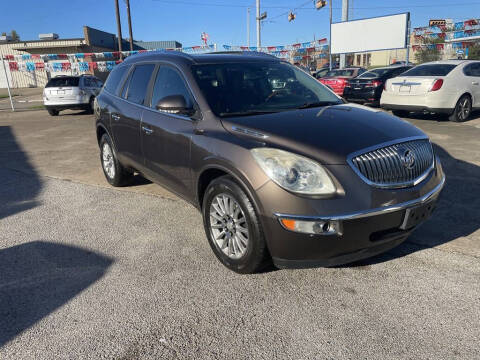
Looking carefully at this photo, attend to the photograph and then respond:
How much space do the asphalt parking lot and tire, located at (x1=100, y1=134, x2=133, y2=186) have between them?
833 millimetres

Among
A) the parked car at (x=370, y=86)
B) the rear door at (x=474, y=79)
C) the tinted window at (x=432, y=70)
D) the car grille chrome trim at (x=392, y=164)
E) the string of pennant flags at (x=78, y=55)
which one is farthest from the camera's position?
the string of pennant flags at (x=78, y=55)

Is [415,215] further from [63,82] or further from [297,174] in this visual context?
[63,82]

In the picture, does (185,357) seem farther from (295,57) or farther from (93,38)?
(93,38)

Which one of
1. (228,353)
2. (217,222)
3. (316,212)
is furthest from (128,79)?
(228,353)

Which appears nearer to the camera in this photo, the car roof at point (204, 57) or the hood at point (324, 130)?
the hood at point (324, 130)

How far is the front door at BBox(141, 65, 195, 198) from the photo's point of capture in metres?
3.57

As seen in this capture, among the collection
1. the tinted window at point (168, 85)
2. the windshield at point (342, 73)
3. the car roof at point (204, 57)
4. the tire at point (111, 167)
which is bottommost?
the tire at point (111, 167)

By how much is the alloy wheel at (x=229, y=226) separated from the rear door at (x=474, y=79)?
364 inches

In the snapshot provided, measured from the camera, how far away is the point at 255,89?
377cm

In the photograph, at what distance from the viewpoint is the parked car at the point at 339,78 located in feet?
52.2

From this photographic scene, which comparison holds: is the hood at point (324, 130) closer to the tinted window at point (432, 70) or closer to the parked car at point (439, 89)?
the parked car at point (439, 89)

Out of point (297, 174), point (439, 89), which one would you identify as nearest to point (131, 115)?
point (297, 174)

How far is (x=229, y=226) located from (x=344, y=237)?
3.12ft

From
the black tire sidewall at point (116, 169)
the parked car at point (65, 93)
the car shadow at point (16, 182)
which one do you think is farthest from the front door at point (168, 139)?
the parked car at point (65, 93)
